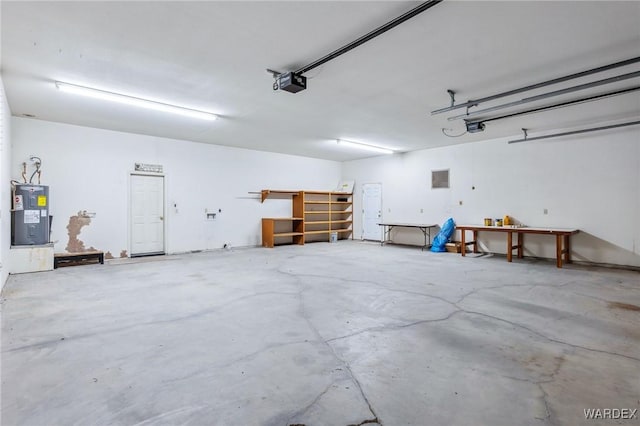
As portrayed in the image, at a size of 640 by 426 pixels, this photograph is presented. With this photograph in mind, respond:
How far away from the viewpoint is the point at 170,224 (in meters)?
7.62

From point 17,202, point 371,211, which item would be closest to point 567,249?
point 371,211

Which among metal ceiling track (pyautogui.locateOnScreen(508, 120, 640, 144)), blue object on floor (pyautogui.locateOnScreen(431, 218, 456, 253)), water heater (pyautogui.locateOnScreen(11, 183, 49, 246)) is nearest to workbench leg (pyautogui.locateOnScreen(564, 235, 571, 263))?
metal ceiling track (pyautogui.locateOnScreen(508, 120, 640, 144))

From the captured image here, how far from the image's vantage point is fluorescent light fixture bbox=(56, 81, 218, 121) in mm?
4375

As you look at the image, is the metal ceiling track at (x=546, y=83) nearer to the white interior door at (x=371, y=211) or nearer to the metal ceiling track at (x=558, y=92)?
the metal ceiling track at (x=558, y=92)

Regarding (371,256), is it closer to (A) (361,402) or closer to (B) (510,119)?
(B) (510,119)

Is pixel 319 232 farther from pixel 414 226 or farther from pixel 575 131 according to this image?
pixel 575 131

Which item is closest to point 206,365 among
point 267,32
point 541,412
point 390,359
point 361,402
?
point 361,402

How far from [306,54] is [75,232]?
6.05 metres

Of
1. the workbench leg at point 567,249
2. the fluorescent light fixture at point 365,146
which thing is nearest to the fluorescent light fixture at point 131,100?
the fluorescent light fixture at point 365,146

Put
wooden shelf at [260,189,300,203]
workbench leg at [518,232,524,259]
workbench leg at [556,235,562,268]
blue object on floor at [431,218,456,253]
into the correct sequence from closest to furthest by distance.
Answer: workbench leg at [556,235,562,268], workbench leg at [518,232,524,259], blue object on floor at [431,218,456,253], wooden shelf at [260,189,300,203]

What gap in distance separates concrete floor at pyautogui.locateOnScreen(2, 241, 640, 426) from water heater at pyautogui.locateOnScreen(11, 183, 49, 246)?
50.0 inches

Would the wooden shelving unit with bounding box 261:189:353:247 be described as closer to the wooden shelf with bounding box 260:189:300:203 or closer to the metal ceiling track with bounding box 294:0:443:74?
the wooden shelf with bounding box 260:189:300:203

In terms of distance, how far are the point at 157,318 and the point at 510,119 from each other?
21.5 feet

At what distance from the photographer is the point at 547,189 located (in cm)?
671
